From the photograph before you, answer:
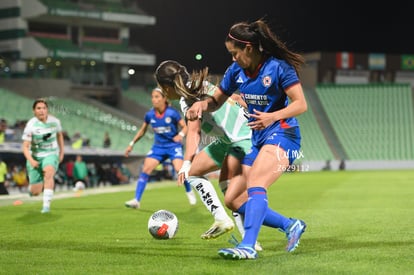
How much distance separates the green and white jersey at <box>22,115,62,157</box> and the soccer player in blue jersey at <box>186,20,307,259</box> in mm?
7702

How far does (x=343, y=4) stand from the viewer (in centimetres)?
5853

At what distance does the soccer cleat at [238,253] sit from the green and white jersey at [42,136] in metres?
8.40

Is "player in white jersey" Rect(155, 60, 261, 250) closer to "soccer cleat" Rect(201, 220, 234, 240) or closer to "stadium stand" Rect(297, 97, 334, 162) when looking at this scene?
"soccer cleat" Rect(201, 220, 234, 240)

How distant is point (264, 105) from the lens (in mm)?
7051

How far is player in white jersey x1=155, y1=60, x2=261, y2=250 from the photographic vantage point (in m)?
7.71

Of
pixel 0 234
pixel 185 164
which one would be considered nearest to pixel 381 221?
pixel 185 164

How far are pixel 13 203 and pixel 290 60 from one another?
509 inches

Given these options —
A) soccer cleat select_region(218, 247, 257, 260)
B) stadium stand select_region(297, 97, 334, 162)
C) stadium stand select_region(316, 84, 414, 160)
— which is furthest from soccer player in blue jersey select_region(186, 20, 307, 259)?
stadium stand select_region(316, 84, 414, 160)

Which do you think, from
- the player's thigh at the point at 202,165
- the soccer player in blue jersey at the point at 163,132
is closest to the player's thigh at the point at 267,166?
the player's thigh at the point at 202,165

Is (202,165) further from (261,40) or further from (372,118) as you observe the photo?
(372,118)

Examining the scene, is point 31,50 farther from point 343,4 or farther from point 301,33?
point 343,4

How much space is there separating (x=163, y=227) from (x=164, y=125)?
709 centimetres

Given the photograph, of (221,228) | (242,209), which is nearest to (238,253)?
(242,209)

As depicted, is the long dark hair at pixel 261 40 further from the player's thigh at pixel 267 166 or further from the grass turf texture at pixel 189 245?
the grass turf texture at pixel 189 245
